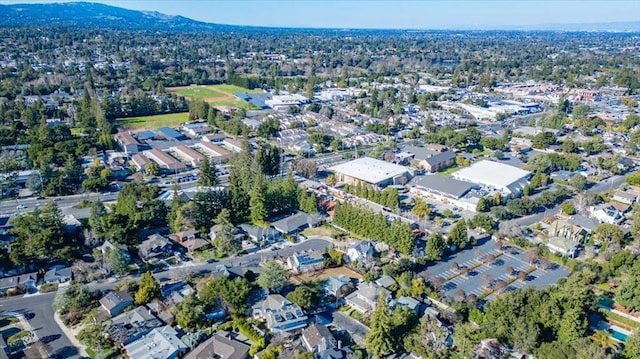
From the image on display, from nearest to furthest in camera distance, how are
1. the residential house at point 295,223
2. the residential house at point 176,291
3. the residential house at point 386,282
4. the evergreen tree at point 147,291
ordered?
the evergreen tree at point 147,291 < the residential house at point 176,291 < the residential house at point 386,282 < the residential house at point 295,223

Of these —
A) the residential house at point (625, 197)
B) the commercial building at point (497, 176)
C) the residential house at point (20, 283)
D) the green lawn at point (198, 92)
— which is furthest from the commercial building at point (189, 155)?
the residential house at point (625, 197)

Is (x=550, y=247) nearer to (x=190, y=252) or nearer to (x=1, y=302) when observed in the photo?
(x=190, y=252)

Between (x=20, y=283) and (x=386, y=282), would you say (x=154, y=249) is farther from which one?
(x=386, y=282)

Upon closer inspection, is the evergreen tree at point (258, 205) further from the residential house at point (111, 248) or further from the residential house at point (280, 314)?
the residential house at point (280, 314)

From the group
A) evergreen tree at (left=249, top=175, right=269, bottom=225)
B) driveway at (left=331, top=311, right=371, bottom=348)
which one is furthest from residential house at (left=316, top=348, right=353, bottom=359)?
evergreen tree at (left=249, top=175, right=269, bottom=225)

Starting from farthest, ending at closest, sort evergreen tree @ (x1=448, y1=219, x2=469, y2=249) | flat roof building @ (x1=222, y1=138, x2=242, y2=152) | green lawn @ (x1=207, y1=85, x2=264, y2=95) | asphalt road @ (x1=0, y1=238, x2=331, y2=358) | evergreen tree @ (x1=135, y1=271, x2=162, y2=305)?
green lawn @ (x1=207, y1=85, x2=264, y2=95)
flat roof building @ (x1=222, y1=138, x2=242, y2=152)
evergreen tree @ (x1=448, y1=219, x2=469, y2=249)
evergreen tree @ (x1=135, y1=271, x2=162, y2=305)
asphalt road @ (x1=0, y1=238, x2=331, y2=358)

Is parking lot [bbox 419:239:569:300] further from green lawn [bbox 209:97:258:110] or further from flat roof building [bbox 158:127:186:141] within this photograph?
green lawn [bbox 209:97:258:110]
